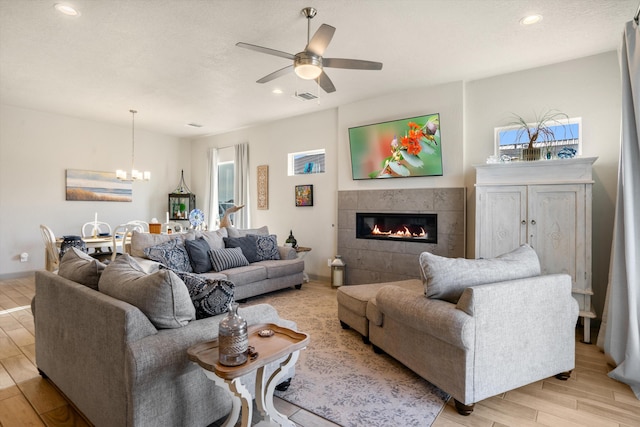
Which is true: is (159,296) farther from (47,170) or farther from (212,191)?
(212,191)

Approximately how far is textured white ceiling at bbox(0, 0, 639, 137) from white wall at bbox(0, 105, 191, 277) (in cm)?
77

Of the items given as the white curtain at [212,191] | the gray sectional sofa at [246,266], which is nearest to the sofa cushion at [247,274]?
the gray sectional sofa at [246,266]

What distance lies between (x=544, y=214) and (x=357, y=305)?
2.13m

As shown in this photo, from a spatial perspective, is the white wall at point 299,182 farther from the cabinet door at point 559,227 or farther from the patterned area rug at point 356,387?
the cabinet door at point 559,227

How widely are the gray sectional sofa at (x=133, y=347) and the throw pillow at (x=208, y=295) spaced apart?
8cm

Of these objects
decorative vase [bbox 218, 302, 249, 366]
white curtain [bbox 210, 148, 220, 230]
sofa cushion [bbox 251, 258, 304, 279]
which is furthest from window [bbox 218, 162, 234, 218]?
decorative vase [bbox 218, 302, 249, 366]

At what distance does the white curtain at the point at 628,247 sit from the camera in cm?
230

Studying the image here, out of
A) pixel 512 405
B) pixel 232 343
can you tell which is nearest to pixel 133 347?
pixel 232 343

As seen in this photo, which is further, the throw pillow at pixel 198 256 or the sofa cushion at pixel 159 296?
the throw pillow at pixel 198 256

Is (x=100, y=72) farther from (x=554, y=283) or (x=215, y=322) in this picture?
(x=554, y=283)

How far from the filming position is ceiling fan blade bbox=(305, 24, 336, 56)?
7.58 ft

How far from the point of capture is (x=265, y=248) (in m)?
4.84

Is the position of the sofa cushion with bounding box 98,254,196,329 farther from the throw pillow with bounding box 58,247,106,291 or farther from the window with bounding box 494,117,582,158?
the window with bounding box 494,117,582,158

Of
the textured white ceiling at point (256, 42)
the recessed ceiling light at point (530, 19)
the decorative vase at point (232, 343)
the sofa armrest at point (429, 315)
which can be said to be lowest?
the sofa armrest at point (429, 315)
